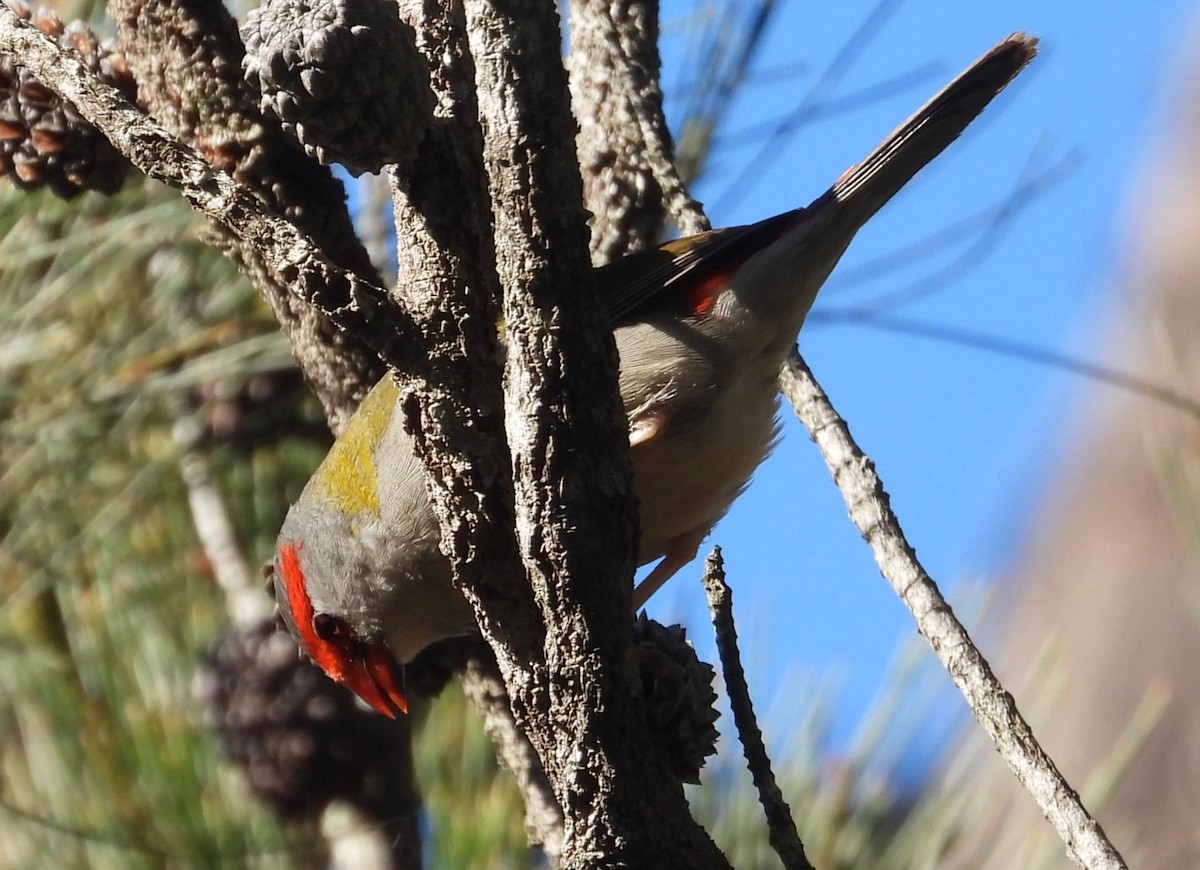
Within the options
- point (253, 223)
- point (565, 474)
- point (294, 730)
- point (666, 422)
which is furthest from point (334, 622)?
point (253, 223)

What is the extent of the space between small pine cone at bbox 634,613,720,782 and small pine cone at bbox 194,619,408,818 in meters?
0.90

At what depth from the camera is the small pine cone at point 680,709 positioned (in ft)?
6.95

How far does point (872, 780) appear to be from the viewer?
9.90 ft

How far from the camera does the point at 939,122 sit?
3.02 metres

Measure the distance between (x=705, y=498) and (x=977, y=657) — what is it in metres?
1.20

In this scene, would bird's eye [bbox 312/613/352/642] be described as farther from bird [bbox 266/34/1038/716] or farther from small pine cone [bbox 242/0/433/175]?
small pine cone [bbox 242/0/433/175]

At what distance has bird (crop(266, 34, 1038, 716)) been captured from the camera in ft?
9.79

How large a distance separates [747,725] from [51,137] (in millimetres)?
1695

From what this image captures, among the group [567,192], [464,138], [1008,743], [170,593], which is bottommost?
[1008,743]

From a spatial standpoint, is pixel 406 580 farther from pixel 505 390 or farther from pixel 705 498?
pixel 505 390

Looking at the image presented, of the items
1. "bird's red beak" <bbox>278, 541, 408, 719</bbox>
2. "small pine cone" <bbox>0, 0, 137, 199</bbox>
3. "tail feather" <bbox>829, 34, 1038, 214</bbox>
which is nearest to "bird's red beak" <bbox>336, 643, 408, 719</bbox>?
"bird's red beak" <bbox>278, 541, 408, 719</bbox>

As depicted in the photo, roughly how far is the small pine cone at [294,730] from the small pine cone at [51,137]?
952 millimetres

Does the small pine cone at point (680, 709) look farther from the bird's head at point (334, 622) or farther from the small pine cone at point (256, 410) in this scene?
the small pine cone at point (256, 410)

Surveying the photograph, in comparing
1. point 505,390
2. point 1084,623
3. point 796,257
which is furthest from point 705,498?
point 1084,623
